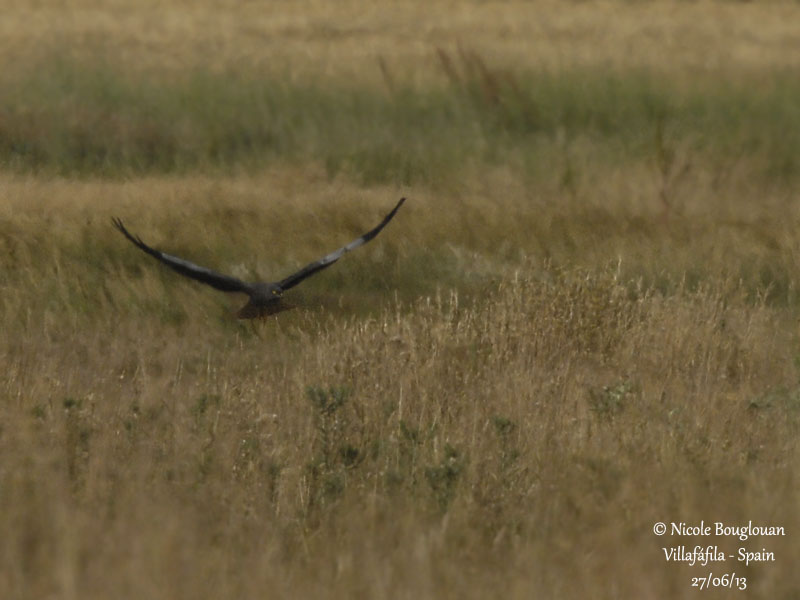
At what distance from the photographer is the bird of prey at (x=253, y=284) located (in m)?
7.68

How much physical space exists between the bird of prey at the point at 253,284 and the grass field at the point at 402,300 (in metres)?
0.32

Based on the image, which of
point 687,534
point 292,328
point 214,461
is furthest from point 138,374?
point 687,534

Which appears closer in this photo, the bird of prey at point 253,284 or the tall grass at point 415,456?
the tall grass at point 415,456

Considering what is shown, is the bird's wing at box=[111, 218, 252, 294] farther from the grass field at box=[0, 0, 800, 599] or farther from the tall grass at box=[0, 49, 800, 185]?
the tall grass at box=[0, 49, 800, 185]

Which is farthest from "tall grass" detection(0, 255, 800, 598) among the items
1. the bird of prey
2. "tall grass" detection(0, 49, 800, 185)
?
"tall grass" detection(0, 49, 800, 185)

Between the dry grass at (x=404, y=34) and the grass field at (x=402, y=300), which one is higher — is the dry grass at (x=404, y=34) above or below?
above

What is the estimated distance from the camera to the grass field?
439 centimetres

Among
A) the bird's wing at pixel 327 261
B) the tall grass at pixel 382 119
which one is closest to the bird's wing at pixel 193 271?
the bird's wing at pixel 327 261

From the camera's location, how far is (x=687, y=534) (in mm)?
4441

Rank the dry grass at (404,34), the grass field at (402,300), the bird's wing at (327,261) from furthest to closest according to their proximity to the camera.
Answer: the dry grass at (404,34)
the bird's wing at (327,261)
the grass field at (402,300)

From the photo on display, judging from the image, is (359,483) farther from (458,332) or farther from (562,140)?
(562,140)

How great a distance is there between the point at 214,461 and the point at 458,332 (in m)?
2.87

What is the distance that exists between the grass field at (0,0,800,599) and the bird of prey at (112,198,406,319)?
317mm

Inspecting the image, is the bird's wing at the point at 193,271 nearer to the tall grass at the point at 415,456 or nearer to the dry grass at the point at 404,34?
the tall grass at the point at 415,456
